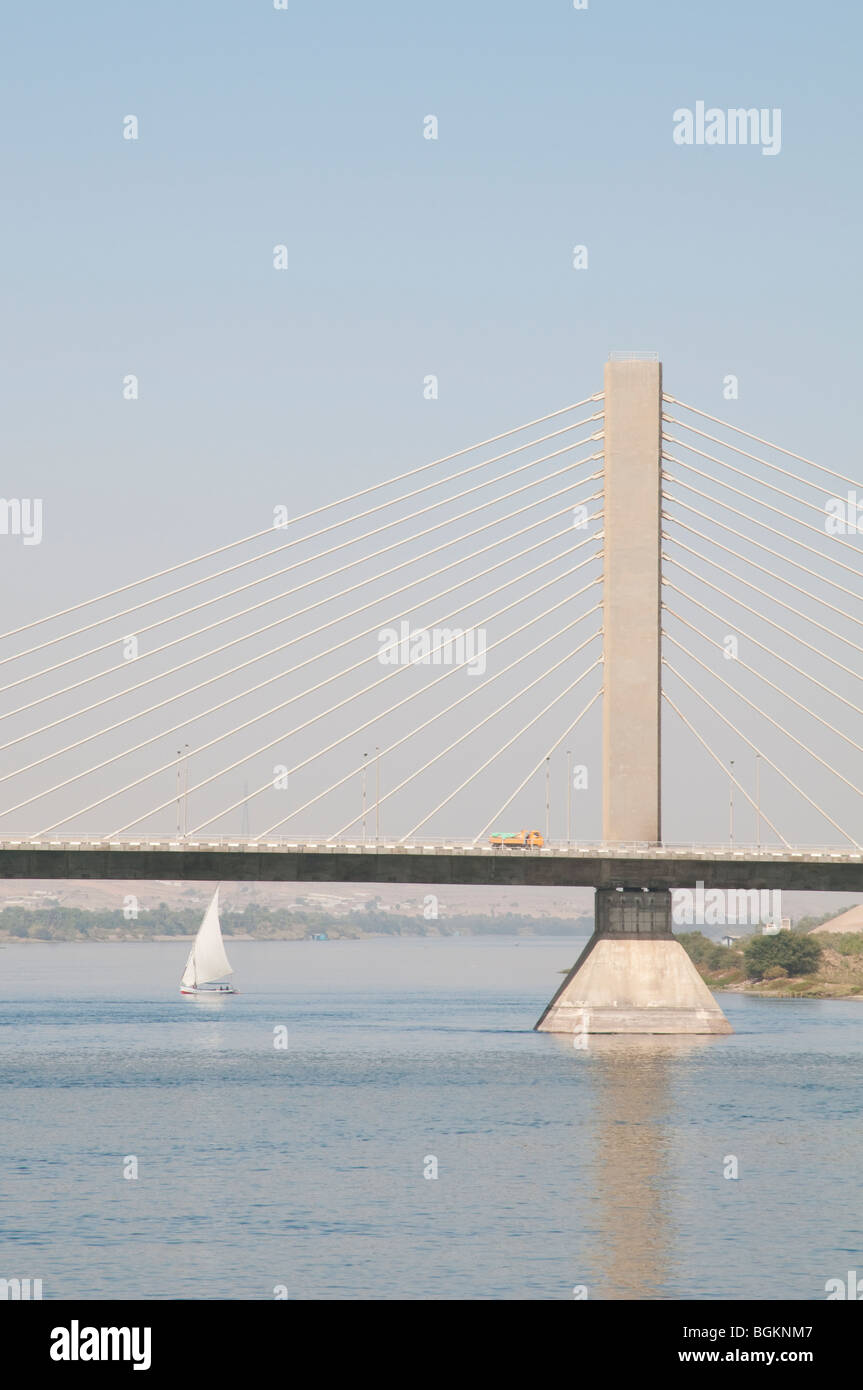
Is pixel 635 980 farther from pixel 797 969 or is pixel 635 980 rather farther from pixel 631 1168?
pixel 797 969

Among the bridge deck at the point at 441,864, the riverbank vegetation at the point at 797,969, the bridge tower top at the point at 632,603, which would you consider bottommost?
the riverbank vegetation at the point at 797,969

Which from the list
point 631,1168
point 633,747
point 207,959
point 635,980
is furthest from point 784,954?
point 631,1168

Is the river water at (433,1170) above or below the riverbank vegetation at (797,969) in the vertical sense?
above

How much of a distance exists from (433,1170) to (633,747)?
48.7 meters

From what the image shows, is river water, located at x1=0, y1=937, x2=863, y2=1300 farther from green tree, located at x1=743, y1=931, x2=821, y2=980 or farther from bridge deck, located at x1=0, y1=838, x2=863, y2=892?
green tree, located at x1=743, y1=931, x2=821, y2=980

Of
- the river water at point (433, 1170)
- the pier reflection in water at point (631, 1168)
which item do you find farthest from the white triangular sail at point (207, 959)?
the pier reflection in water at point (631, 1168)

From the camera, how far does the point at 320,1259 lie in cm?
4428

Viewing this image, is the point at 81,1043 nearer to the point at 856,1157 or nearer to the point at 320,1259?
the point at 856,1157

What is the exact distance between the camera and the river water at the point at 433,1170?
1704 inches

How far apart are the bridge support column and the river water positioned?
341cm

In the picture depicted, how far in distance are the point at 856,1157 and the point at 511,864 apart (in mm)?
45029

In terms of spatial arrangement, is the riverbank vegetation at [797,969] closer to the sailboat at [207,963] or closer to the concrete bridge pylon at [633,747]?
the sailboat at [207,963]

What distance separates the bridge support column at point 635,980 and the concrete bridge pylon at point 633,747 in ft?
0.17
